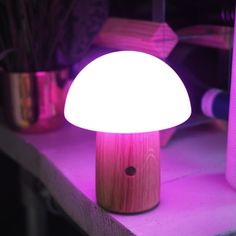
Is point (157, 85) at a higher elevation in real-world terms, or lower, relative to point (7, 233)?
higher

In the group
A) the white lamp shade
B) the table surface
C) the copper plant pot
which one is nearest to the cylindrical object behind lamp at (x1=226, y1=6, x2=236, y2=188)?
the table surface

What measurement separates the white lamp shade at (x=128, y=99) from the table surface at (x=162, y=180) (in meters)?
0.14

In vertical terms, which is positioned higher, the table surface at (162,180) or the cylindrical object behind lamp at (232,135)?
the cylindrical object behind lamp at (232,135)

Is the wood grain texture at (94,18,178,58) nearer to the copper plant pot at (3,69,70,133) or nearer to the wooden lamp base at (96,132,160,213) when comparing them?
the copper plant pot at (3,69,70,133)

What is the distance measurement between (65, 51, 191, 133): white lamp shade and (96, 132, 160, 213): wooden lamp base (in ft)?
0.18

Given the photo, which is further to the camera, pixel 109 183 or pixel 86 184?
pixel 86 184

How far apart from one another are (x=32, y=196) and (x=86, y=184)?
0.42m

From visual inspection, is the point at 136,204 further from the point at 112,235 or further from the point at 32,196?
the point at 32,196

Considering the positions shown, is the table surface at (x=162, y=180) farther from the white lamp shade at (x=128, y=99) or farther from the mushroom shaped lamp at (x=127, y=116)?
the white lamp shade at (x=128, y=99)

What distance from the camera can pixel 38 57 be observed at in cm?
93

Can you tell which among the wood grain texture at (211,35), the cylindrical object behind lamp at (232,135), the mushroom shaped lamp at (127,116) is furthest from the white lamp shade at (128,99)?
the wood grain texture at (211,35)

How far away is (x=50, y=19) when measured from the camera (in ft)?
3.05

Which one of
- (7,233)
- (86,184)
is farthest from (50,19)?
(7,233)

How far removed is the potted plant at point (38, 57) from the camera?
905 mm
